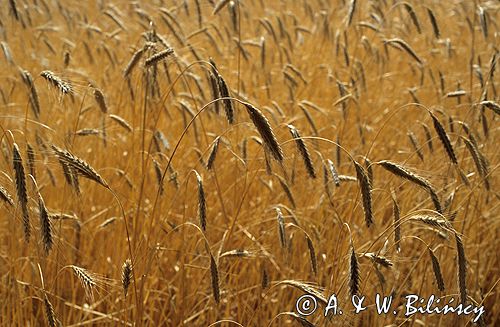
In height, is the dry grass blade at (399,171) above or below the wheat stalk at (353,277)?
above

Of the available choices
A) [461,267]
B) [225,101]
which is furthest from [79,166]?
[461,267]

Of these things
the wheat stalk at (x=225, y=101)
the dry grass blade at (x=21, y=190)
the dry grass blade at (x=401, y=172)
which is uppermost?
the wheat stalk at (x=225, y=101)

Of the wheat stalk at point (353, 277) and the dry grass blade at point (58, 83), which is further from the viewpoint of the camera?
the dry grass blade at point (58, 83)

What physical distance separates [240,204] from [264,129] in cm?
35

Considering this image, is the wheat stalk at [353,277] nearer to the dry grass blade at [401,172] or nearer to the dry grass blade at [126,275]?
the dry grass blade at [401,172]

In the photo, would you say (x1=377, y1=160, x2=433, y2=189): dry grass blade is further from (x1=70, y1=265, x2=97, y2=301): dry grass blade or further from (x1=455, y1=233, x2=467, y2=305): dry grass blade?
(x1=70, y1=265, x2=97, y2=301): dry grass blade

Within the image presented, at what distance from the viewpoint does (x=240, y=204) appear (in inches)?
61.9

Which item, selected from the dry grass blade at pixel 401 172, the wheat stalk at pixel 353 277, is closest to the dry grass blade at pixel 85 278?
the wheat stalk at pixel 353 277

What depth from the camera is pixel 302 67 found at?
378 cm

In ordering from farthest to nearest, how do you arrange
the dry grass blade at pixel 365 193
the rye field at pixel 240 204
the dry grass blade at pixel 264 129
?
the rye field at pixel 240 204 < the dry grass blade at pixel 365 193 < the dry grass blade at pixel 264 129

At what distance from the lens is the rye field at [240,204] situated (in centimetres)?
147

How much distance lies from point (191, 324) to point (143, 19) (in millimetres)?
2020

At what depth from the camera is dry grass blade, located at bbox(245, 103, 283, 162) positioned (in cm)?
126

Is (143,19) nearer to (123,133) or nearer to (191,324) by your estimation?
(123,133)
